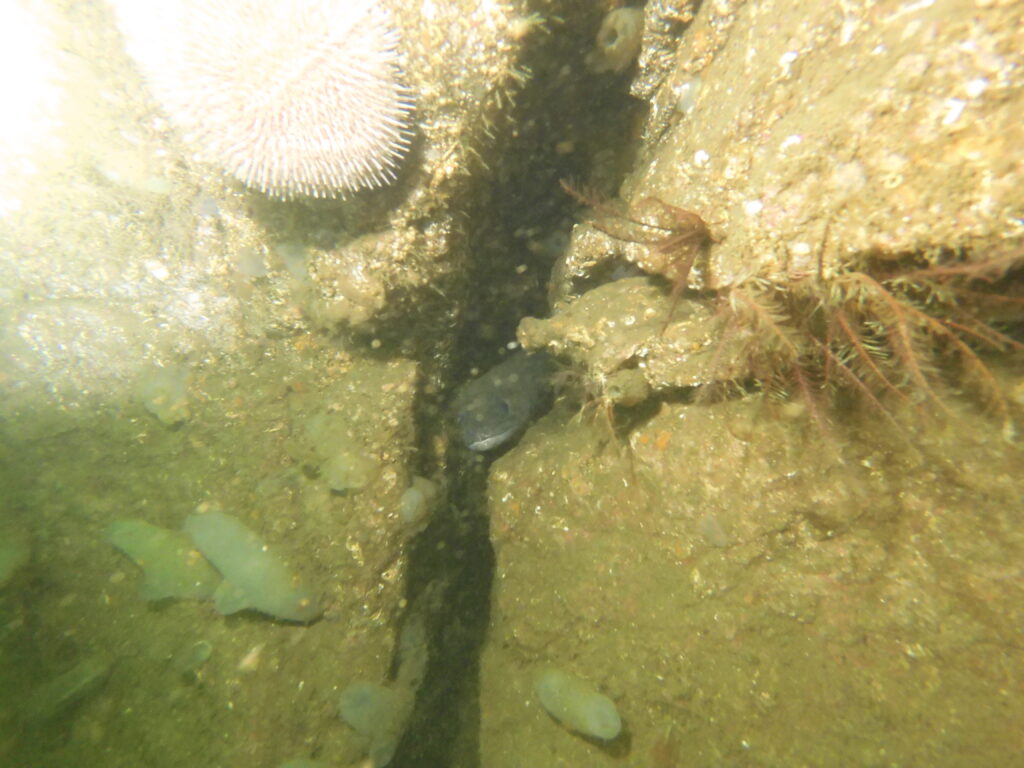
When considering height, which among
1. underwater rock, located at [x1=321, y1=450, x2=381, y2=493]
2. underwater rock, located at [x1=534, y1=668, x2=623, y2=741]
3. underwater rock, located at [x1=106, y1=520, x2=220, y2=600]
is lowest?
underwater rock, located at [x1=534, y1=668, x2=623, y2=741]

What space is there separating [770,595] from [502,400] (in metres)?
2.98

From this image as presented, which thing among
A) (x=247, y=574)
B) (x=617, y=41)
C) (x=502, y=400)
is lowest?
(x=247, y=574)

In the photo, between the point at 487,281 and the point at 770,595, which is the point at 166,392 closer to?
the point at 487,281

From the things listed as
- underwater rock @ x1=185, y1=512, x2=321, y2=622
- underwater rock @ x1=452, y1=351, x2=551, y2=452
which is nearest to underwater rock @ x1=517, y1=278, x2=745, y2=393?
underwater rock @ x1=452, y1=351, x2=551, y2=452

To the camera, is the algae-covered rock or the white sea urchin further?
the algae-covered rock

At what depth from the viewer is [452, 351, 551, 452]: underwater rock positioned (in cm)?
509

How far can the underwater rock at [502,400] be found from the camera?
509cm

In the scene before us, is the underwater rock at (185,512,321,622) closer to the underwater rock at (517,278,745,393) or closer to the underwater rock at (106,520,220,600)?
the underwater rock at (106,520,220,600)

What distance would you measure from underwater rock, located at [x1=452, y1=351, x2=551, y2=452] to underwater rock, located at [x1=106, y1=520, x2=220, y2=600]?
8.26 ft

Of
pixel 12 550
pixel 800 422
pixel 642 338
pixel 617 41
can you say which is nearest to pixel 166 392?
pixel 12 550

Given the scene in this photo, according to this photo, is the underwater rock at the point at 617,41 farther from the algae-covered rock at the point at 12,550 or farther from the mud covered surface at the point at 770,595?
the algae-covered rock at the point at 12,550

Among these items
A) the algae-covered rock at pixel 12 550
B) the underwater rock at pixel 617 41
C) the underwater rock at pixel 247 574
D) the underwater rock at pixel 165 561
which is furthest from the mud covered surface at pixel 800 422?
the algae-covered rock at pixel 12 550

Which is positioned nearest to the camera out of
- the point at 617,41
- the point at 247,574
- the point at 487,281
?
the point at 247,574

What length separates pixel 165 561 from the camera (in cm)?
391
